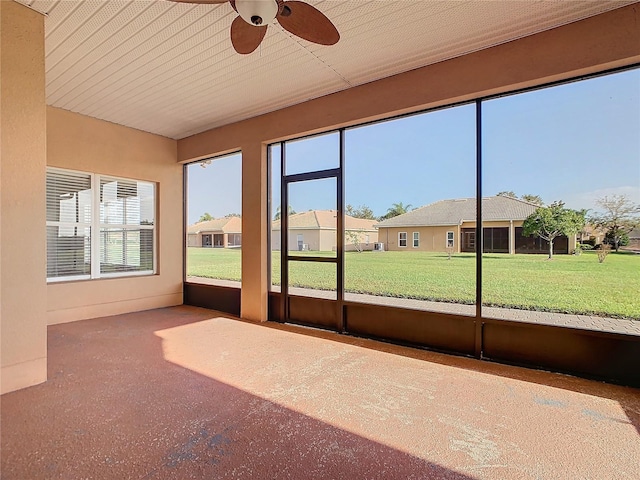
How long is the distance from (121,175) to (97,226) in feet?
2.93

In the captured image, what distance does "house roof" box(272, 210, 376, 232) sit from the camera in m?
4.27

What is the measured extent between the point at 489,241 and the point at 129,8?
385 cm

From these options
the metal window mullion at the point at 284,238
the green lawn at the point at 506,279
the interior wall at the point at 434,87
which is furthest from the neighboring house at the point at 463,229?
the metal window mullion at the point at 284,238

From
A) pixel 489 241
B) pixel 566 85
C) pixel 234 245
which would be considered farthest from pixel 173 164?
pixel 566 85

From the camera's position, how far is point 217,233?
231 inches

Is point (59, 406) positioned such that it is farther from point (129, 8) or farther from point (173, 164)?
point (173, 164)

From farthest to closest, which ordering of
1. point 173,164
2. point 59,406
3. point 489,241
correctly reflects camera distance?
point 173,164 < point 489,241 < point 59,406

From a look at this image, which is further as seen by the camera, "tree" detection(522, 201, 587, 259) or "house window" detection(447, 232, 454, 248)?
"house window" detection(447, 232, 454, 248)

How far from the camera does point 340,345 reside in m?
3.81

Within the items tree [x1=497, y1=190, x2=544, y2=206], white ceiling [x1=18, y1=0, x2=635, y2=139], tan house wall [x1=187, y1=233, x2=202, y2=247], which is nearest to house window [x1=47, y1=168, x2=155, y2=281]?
tan house wall [x1=187, y1=233, x2=202, y2=247]

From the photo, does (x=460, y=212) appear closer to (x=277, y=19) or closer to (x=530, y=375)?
(x=530, y=375)

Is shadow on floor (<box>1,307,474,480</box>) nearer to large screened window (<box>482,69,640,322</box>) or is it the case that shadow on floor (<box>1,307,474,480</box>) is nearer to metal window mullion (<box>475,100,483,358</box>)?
metal window mullion (<box>475,100,483,358</box>)

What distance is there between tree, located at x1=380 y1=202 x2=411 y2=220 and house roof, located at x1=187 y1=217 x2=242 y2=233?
2.39 meters

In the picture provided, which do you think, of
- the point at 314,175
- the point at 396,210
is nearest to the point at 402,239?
the point at 396,210
